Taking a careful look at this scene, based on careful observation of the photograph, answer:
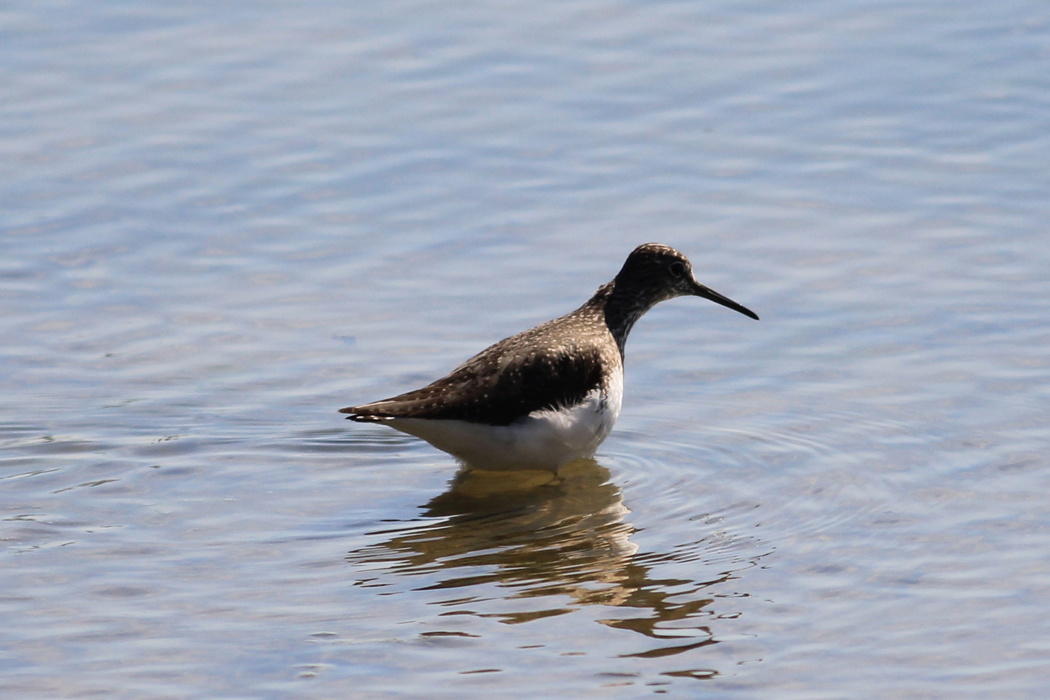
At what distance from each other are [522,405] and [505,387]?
145 mm

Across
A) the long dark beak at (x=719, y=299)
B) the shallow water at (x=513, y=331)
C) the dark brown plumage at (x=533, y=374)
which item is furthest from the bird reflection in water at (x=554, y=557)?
the long dark beak at (x=719, y=299)

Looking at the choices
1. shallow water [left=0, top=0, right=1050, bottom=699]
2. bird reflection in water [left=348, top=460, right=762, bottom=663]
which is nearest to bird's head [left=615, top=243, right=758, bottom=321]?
shallow water [left=0, top=0, right=1050, bottom=699]

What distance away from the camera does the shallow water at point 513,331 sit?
7.32 meters

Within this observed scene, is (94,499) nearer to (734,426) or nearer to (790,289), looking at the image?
(734,426)

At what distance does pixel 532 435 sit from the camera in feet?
30.3

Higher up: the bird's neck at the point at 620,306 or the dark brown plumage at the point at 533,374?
the bird's neck at the point at 620,306

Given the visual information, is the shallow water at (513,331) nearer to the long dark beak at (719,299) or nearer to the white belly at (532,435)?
the white belly at (532,435)

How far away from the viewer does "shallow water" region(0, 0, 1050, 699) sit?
24.0ft

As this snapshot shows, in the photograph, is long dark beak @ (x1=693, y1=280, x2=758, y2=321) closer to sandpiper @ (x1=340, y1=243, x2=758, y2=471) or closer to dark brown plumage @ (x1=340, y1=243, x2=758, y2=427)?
dark brown plumage @ (x1=340, y1=243, x2=758, y2=427)

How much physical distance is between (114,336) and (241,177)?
2.52 metres

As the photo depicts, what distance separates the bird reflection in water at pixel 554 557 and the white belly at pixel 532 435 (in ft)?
0.84

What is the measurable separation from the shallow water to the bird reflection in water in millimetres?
29

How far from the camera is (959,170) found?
13000 mm

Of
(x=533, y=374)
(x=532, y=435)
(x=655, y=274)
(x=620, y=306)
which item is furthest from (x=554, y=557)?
(x=655, y=274)
